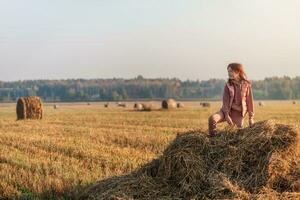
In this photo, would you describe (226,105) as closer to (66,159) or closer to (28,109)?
(66,159)

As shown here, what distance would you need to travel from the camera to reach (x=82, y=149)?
1408 centimetres

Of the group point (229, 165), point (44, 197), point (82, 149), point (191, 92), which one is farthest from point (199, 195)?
point (191, 92)

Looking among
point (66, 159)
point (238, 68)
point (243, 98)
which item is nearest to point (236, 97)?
point (243, 98)

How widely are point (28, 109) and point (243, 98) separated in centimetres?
2377

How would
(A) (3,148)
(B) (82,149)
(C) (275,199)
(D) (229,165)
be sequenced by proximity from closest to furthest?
(C) (275,199), (D) (229,165), (B) (82,149), (A) (3,148)

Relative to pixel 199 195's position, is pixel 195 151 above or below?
above

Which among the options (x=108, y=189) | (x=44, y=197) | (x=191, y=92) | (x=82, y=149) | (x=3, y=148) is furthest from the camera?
(x=191, y=92)

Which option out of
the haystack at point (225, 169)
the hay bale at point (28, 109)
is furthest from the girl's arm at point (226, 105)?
the hay bale at point (28, 109)

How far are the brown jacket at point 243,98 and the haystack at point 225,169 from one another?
1.41 m

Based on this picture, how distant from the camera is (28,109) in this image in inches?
1244

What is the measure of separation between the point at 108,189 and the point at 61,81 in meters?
144

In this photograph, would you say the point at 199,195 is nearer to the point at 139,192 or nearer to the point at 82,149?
the point at 139,192

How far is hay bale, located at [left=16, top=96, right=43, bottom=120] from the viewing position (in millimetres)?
31203

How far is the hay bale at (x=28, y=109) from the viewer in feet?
102
